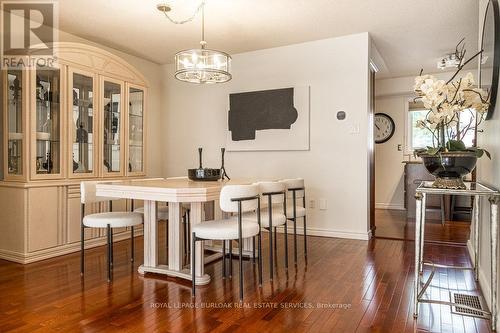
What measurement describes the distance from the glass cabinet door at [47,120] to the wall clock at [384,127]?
19.0 ft

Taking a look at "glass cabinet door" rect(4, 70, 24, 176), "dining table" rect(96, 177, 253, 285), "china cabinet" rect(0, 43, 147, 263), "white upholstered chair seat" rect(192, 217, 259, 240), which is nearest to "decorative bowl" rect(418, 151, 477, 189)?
"white upholstered chair seat" rect(192, 217, 259, 240)

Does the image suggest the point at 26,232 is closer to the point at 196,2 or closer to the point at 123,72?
the point at 123,72

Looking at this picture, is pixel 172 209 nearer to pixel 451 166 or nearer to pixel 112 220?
pixel 112 220

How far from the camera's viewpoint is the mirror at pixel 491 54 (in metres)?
2.30

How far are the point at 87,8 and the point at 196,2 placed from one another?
1142mm

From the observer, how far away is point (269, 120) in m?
4.76

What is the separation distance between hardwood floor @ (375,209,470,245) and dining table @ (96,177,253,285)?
265cm

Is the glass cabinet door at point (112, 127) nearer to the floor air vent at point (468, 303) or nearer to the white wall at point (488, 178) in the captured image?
the floor air vent at point (468, 303)

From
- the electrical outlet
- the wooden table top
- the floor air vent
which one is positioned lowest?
the floor air vent

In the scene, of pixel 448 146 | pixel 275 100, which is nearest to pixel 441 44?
pixel 275 100

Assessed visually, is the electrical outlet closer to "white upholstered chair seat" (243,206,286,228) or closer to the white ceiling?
"white upholstered chair seat" (243,206,286,228)

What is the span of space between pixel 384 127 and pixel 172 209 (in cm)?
546

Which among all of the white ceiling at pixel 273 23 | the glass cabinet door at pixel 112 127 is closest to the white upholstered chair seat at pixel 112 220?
the glass cabinet door at pixel 112 127

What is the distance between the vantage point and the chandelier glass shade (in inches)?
120
